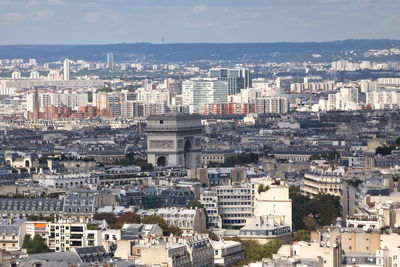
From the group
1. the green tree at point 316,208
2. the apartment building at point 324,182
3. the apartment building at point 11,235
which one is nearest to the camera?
the apartment building at point 11,235

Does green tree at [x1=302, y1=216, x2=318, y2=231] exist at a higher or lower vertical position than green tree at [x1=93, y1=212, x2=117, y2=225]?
lower

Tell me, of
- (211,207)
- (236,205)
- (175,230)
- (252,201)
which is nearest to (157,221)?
(175,230)

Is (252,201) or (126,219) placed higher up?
(126,219)

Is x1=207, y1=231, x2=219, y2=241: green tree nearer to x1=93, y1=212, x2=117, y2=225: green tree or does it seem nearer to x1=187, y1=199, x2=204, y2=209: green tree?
x1=93, y1=212, x2=117, y2=225: green tree

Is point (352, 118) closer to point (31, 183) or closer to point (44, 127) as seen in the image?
point (44, 127)

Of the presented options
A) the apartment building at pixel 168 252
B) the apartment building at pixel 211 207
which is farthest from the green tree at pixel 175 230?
the apartment building at pixel 211 207

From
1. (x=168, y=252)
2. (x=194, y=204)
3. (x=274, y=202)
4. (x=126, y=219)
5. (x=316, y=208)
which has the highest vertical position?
(x=168, y=252)

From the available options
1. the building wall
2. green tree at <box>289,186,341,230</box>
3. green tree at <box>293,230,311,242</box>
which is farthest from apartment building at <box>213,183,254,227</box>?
green tree at <box>293,230,311,242</box>

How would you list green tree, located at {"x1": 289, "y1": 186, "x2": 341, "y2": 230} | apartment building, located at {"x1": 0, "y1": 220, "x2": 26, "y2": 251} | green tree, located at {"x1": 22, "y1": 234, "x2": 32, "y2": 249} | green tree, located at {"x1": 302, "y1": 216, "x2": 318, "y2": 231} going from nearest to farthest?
green tree, located at {"x1": 22, "y1": 234, "x2": 32, "y2": 249}
apartment building, located at {"x1": 0, "y1": 220, "x2": 26, "y2": 251}
green tree, located at {"x1": 302, "y1": 216, "x2": 318, "y2": 231}
green tree, located at {"x1": 289, "y1": 186, "x2": 341, "y2": 230}

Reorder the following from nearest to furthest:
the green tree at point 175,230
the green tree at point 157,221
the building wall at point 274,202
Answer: the green tree at point 175,230 < the green tree at point 157,221 < the building wall at point 274,202

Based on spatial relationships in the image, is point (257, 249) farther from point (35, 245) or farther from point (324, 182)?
point (324, 182)

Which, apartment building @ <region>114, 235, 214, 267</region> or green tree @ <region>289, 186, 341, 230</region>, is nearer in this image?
apartment building @ <region>114, 235, 214, 267</region>

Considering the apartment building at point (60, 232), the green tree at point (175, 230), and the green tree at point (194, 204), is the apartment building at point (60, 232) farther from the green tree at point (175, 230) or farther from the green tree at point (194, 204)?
the green tree at point (194, 204)

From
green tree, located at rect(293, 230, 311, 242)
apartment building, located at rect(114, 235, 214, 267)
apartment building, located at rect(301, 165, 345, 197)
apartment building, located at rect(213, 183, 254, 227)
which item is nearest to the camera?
apartment building, located at rect(114, 235, 214, 267)
